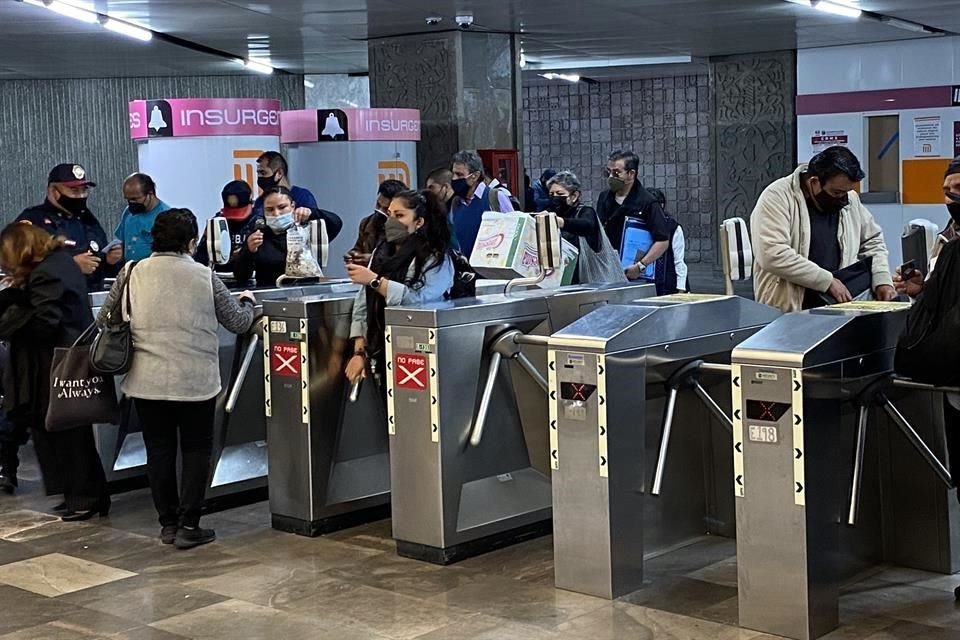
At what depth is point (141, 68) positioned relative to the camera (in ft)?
44.2

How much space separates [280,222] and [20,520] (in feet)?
5.66

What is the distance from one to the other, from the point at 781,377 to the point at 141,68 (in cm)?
1114

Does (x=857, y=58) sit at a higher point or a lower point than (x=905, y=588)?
higher

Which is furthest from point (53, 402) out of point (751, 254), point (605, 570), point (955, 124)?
point (955, 124)

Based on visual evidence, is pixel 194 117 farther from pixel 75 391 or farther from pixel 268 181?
pixel 75 391

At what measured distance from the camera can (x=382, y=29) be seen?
1035 cm

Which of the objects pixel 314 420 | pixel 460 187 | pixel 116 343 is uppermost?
pixel 460 187

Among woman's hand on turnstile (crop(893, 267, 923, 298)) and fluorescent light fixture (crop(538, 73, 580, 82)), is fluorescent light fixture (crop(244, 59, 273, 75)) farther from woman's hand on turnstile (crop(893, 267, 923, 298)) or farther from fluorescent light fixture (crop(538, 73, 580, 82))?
woman's hand on turnstile (crop(893, 267, 923, 298))

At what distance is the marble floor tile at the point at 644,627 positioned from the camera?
374cm

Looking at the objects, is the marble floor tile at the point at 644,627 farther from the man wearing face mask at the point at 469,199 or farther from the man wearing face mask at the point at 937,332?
the man wearing face mask at the point at 469,199

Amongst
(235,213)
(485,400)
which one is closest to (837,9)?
(235,213)

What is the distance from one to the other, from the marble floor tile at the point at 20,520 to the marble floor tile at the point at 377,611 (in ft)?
5.31

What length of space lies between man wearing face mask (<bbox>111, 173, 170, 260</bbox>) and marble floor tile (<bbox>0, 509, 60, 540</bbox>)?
1.58m

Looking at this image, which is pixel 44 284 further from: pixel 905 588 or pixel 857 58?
pixel 857 58
